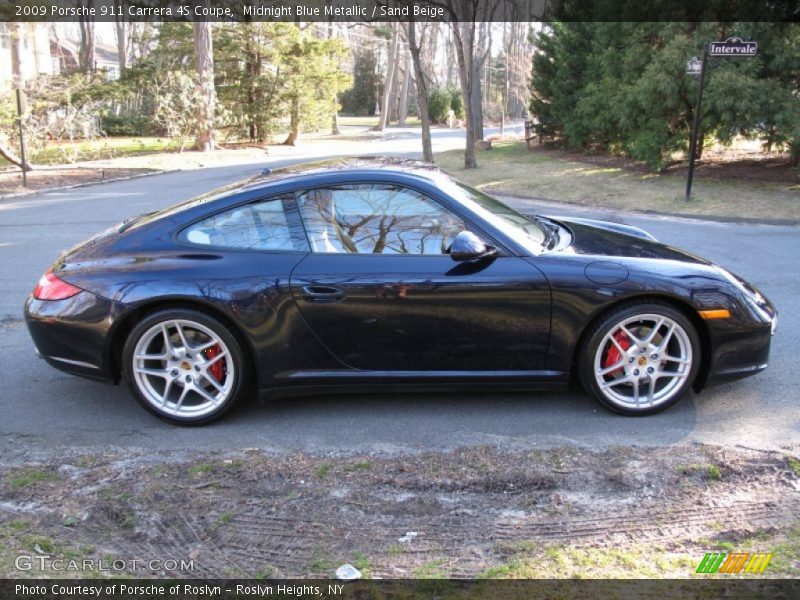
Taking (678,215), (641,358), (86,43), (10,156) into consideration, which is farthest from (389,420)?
(86,43)

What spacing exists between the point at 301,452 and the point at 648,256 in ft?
7.50

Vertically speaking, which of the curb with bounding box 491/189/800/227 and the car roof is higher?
the car roof

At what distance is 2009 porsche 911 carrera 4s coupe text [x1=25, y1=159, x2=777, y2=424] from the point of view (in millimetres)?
3961

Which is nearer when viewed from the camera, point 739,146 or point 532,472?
point 532,472

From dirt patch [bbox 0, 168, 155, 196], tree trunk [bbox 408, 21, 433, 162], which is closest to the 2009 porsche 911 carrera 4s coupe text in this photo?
dirt patch [bbox 0, 168, 155, 196]

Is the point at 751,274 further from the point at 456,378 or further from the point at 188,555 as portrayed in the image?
the point at 188,555

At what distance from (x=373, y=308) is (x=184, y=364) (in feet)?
3.70

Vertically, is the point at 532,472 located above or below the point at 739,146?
below

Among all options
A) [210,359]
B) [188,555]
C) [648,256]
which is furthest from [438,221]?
[188,555]

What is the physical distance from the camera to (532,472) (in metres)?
3.43

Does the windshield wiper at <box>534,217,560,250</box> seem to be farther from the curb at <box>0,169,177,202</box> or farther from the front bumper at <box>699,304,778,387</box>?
the curb at <box>0,169,177,202</box>

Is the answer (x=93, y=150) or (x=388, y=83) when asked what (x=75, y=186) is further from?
(x=388, y=83)

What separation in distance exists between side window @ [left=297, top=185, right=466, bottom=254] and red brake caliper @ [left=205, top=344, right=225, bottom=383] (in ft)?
2.64

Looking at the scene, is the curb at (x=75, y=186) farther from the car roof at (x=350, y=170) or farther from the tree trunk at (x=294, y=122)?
the car roof at (x=350, y=170)
